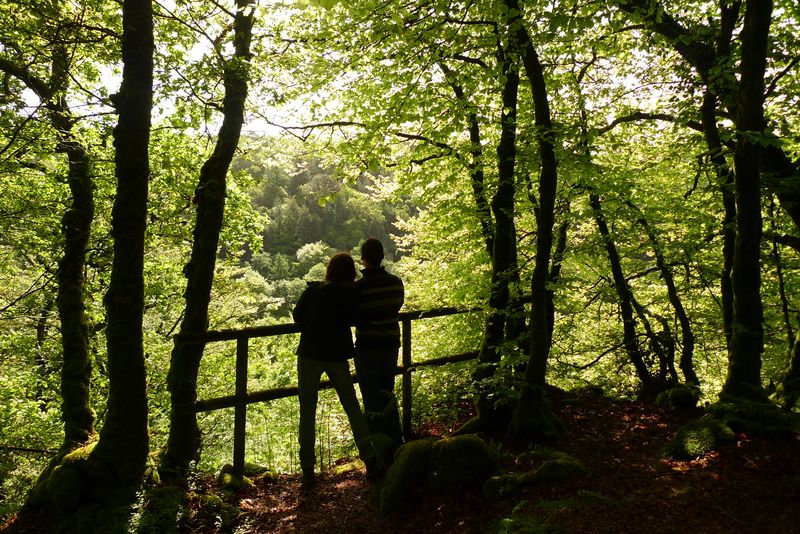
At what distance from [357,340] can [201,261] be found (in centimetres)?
241

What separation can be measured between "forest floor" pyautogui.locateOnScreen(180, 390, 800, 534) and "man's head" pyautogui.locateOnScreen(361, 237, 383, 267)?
7.75 ft

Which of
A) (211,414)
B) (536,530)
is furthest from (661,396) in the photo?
(211,414)

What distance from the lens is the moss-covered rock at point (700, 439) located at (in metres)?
4.02

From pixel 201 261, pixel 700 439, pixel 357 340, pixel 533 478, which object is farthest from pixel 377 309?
pixel 700 439

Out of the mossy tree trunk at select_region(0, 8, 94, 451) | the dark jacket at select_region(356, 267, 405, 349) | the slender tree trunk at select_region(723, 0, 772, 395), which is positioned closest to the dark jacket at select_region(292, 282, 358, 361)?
the dark jacket at select_region(356, 267, 405, 349)

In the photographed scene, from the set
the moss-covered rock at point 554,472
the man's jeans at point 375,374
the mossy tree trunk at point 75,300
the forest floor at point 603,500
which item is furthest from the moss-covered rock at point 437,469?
the mossy tree trunk at point 75,300

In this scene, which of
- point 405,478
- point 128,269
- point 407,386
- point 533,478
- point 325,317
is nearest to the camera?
point 533,478

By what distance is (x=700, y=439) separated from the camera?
4129 millimetres

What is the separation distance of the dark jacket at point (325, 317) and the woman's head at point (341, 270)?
9 cm

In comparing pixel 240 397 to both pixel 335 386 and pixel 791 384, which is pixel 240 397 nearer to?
pixel 335 386

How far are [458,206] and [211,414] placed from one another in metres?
14.2

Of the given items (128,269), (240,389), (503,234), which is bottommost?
(240,389)

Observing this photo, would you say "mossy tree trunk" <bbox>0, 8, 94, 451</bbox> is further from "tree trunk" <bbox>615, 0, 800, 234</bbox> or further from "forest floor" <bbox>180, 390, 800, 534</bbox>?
"tree trunk" <bbox>615, 0, 800, 234</bbox>

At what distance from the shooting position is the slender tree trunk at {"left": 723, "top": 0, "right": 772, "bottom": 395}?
159 inches
